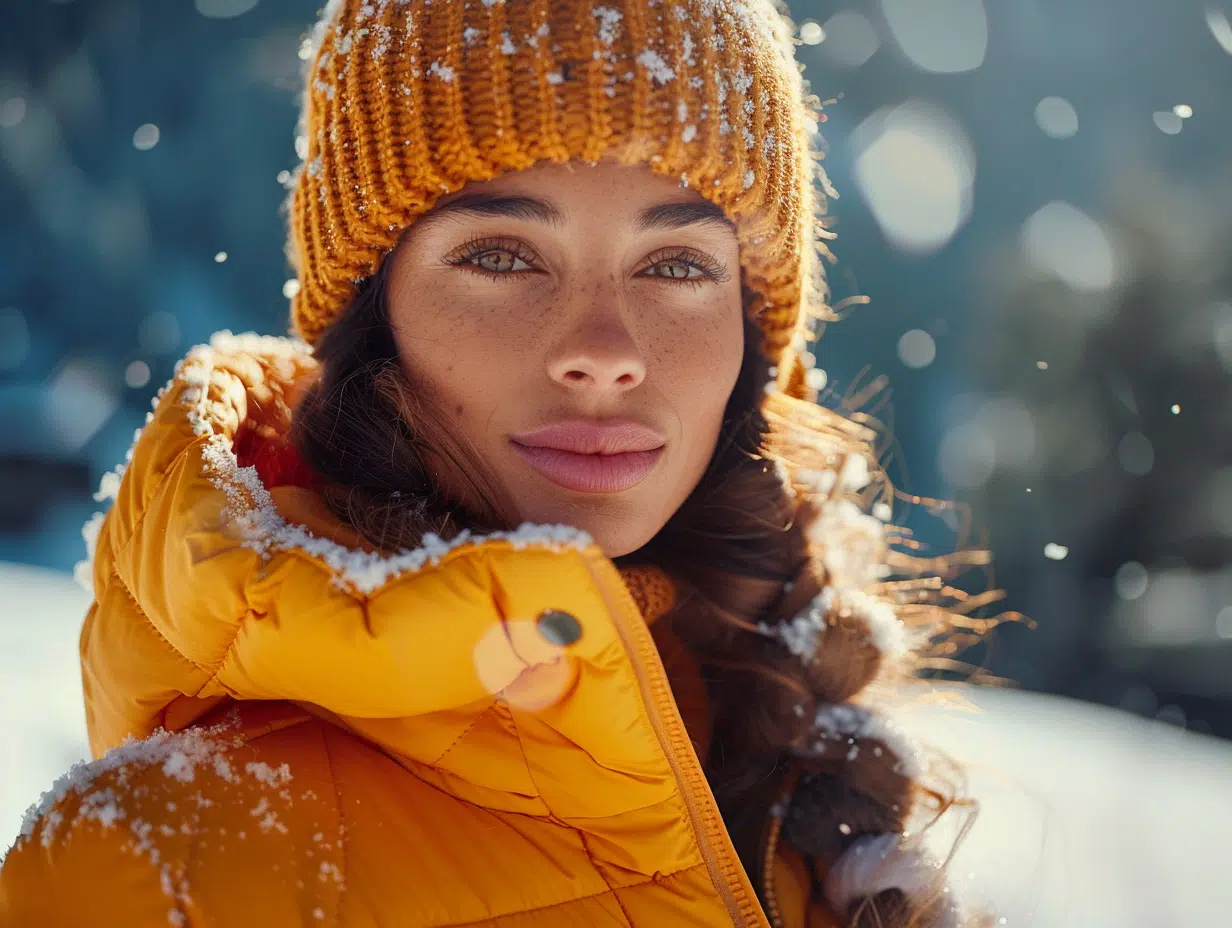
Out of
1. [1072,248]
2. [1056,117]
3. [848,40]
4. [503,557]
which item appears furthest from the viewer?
[1072,248]

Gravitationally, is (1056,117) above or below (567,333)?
above

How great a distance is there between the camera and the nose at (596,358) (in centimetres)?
112

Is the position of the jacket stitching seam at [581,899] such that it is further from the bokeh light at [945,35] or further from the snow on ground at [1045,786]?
the bokeh light at [945,35]

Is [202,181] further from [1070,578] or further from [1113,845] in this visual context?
[1070,578]

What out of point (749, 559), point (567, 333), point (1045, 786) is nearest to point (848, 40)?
point (1045, 786)

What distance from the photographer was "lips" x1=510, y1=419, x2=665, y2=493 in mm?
1150

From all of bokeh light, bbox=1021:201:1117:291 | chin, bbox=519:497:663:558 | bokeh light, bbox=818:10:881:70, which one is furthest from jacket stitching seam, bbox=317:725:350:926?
bokeh light, bbox=1021:201:1117:291

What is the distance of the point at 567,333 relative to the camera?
1.15 m

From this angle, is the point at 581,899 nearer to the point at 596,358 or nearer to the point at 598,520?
the point at 598,520

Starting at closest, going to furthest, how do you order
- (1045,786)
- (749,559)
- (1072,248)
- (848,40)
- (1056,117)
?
1. (749,559)
2. (1045,786)
3. (848,40)
4. (1056,117)
5. (1072,248)

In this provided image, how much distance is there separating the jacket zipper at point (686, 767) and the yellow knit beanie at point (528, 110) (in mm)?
582

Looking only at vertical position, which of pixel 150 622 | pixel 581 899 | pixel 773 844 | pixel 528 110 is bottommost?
pixel 773 844

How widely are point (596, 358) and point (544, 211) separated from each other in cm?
21

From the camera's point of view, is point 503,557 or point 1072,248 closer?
point 503,557
